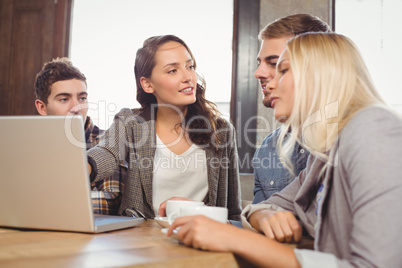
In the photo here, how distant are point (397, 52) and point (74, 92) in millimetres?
2092

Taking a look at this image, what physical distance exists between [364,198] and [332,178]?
17cm

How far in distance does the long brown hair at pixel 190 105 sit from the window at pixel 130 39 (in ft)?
2.81

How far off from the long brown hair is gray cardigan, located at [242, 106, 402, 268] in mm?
1142

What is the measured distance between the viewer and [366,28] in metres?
2.66

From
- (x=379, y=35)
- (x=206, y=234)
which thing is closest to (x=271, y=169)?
(x=206, y=234)

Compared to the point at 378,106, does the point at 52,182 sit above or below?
below

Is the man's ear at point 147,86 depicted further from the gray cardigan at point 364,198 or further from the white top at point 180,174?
the gray cardigan at point 364,198

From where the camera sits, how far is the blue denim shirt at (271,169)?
160 cm

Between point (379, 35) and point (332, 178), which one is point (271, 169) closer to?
point (332, 178)

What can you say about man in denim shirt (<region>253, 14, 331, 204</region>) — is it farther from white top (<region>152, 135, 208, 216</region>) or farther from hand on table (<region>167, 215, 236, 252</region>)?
hand on table (<region>167, 215, 236, 252</region>)

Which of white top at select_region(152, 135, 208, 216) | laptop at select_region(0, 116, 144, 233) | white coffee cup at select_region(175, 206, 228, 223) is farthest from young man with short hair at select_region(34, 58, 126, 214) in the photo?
white coffee cup at select_region(175, 206, 228, 223)

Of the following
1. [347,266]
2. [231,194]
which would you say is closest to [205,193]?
[231,194]

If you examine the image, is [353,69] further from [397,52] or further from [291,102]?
[397,52]

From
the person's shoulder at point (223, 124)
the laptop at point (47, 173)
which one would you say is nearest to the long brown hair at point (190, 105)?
the person's shoulder at point (223, 124)
